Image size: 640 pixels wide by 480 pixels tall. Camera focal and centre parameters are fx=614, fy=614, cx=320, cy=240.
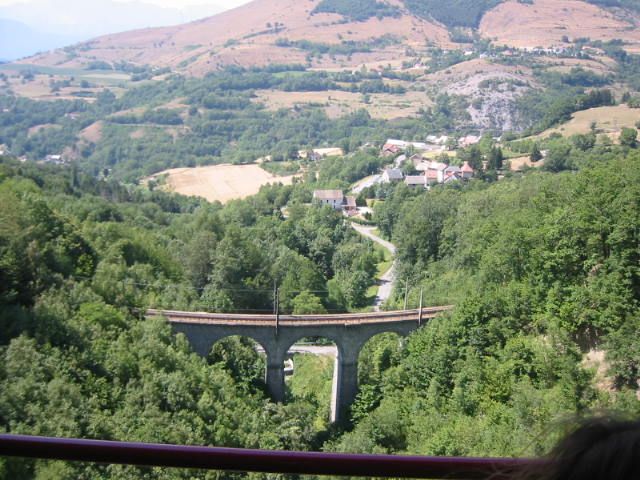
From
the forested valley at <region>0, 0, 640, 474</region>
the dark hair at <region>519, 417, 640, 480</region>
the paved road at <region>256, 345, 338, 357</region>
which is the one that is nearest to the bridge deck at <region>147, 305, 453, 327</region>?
the forested valley at <region>0, 0, 640, 474</region>

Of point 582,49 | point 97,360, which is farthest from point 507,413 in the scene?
point 582,49

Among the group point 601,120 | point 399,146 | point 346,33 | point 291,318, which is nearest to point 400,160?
point 399,146

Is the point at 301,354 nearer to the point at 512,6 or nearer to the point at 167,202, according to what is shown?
the point at 167,202

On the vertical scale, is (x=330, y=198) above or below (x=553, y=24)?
below

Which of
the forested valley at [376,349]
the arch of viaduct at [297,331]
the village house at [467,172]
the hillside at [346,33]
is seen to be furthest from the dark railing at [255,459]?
the hillside at [346,33]

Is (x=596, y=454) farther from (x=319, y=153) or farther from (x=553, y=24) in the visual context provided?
(x=553, y=24)

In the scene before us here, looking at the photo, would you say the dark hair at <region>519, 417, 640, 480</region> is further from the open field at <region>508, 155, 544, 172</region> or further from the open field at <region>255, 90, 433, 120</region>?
the open field at <region>255, 90, 433, 120</region>

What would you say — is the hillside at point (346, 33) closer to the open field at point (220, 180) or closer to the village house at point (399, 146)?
the open field at point (220, 180)
